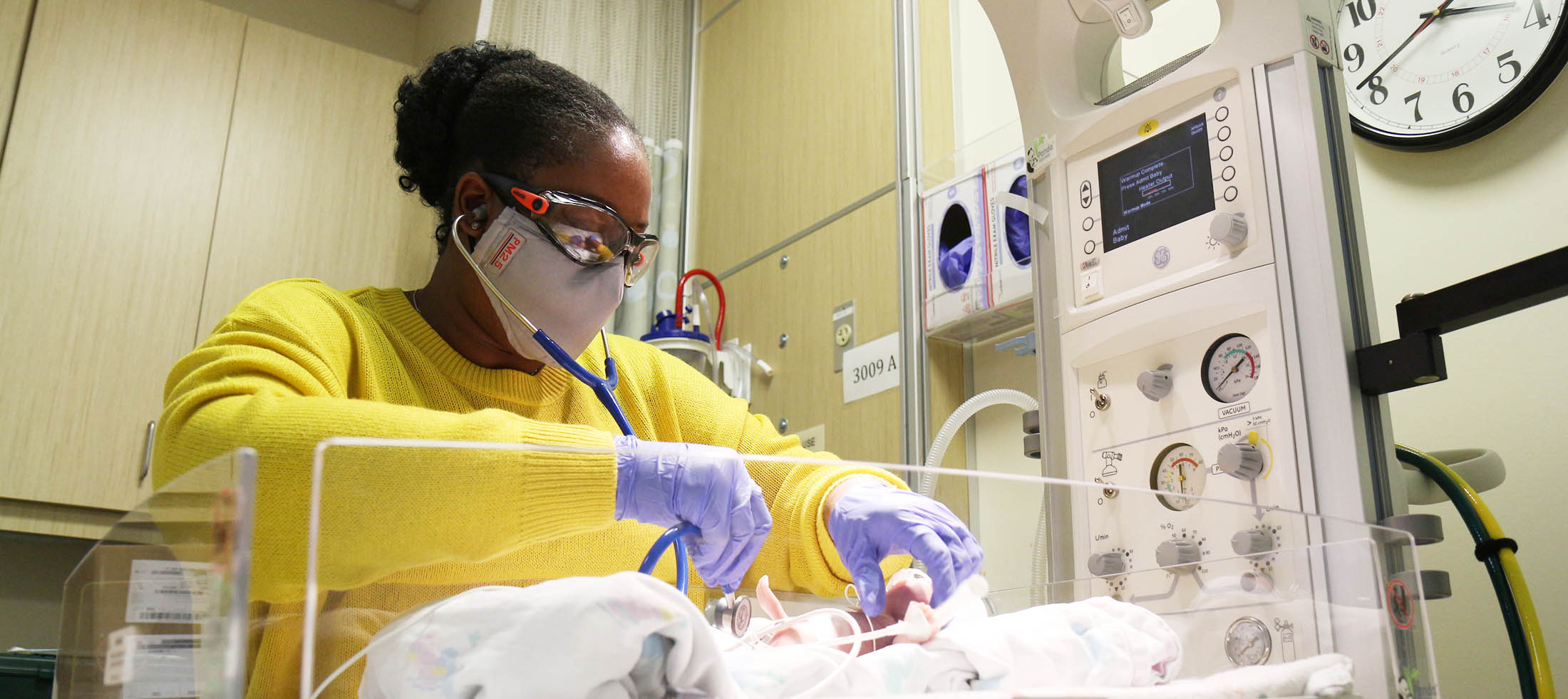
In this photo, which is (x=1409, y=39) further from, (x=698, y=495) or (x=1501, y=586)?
(x=698, y=495)

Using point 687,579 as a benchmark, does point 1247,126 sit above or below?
above

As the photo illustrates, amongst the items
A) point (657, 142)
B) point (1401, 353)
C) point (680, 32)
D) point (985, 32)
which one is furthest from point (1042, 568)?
point (680, 32)

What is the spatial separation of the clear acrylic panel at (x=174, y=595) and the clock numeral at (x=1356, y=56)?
5.77 feet

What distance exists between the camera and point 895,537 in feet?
2.45

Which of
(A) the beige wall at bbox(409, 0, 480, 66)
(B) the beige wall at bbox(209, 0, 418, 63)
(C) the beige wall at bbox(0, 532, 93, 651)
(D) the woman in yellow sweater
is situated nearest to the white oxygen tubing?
(D) the woman in yellow sweater

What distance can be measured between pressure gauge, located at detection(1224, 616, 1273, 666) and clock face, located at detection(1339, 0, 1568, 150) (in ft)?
3.71

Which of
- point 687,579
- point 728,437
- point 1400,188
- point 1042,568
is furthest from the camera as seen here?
point 1400,188

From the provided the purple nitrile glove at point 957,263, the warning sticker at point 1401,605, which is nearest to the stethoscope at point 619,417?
the warning sticker at point 1401,605

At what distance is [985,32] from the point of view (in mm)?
2305

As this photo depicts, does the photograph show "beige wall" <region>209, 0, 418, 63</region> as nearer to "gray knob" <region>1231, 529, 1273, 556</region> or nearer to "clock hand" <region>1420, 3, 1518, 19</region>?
"clock hand" <region>1420, 3, 1518, 19</region>

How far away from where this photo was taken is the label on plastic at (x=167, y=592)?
1.85 ft

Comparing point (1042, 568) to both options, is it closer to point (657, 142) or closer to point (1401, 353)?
point (1401, 353)

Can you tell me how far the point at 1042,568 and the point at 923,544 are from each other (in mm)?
137

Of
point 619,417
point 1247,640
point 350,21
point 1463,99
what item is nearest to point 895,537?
point 1247,640
